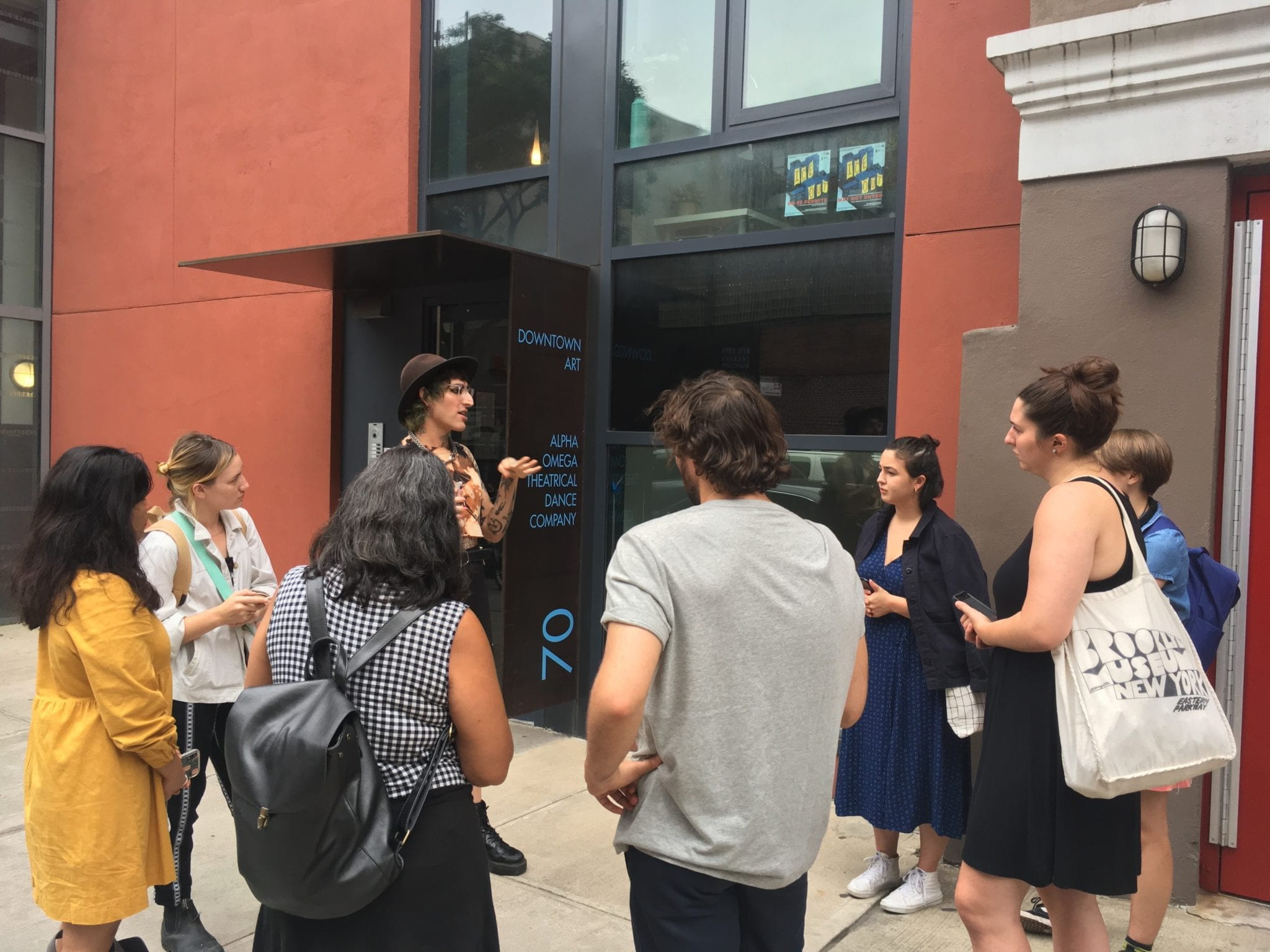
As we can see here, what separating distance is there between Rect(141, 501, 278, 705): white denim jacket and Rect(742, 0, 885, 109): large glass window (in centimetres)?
338

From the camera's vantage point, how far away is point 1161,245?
3514mm

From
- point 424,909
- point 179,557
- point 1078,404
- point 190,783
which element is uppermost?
point 1078,404

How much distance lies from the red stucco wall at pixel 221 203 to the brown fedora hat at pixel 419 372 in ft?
7.97

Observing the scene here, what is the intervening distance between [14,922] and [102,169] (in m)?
6.35

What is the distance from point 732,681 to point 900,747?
2.10m

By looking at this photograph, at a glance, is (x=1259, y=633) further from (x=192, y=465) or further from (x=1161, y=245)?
(x=192, y=465)

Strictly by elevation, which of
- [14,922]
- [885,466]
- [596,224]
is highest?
[596,224]

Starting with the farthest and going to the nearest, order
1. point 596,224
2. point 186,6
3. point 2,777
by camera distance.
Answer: point 186,6 → point 596,224 → point 2,777

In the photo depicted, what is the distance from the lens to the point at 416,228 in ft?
20.7

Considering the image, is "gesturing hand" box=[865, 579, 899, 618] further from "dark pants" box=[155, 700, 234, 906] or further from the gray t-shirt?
"dark pants" box=[155, 700, 234, 906]

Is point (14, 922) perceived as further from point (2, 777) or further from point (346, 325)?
point (346, 325)

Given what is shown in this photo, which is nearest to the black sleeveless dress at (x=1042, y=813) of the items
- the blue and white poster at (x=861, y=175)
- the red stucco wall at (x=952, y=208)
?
the red stucco wall at (x=952, y=208)

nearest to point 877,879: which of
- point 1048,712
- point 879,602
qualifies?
point 879,602

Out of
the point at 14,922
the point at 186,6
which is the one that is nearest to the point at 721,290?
the point at 14,922
